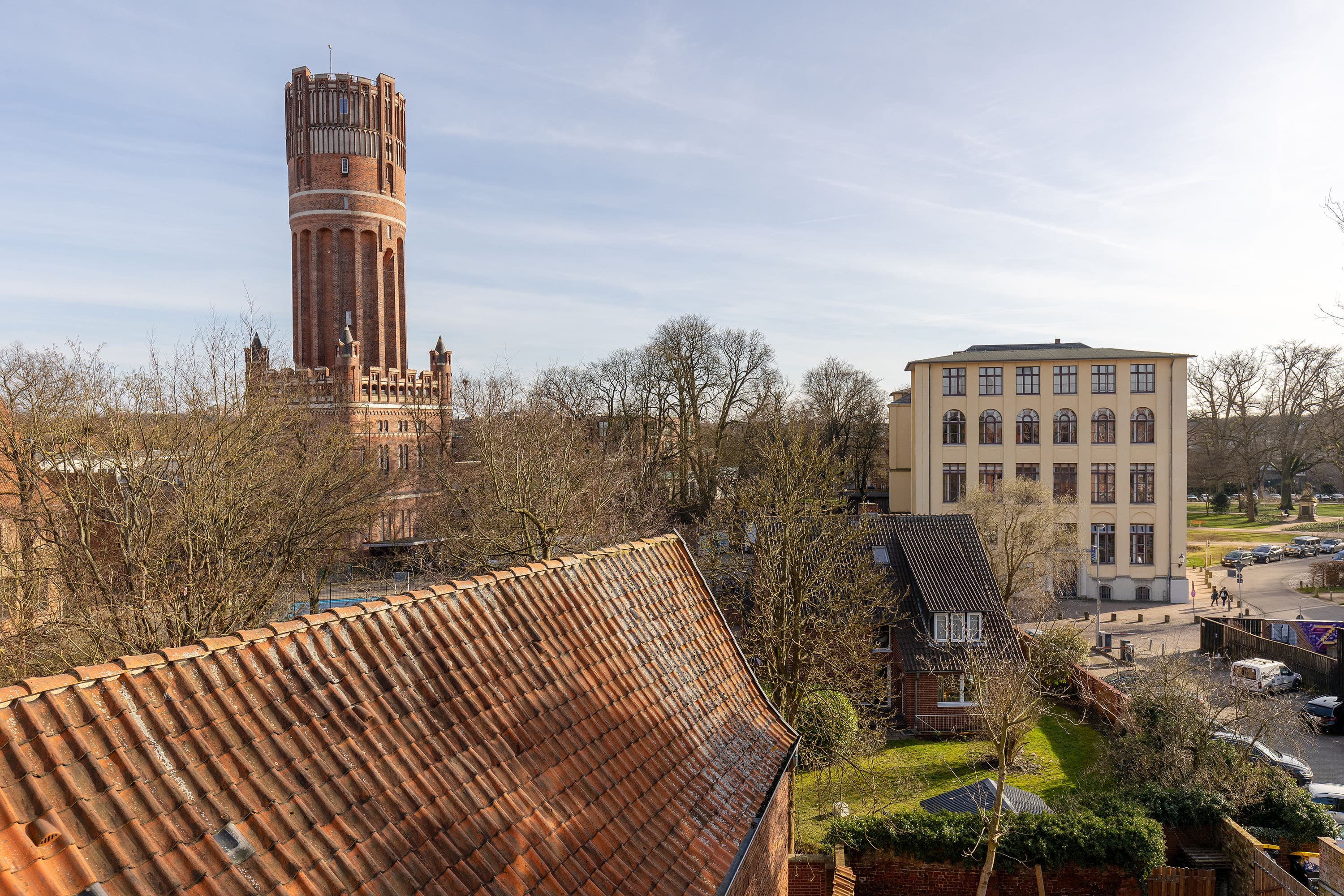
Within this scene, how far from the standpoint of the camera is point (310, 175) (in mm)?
49031

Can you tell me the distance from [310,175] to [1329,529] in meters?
73.4

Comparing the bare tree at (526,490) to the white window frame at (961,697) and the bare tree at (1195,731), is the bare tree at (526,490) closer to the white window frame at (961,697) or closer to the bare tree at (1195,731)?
the white window frame at (961,697)

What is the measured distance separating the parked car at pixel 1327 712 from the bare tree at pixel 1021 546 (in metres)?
9.32

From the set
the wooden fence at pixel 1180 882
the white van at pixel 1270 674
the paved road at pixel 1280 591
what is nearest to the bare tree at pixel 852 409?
the paved road at pixel 1280 591

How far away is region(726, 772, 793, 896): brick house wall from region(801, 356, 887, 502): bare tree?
5374 cm

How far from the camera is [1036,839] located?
1384cm

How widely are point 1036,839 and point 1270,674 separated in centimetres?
1740

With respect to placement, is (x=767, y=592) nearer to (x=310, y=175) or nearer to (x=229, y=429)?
(x=229, y=429)

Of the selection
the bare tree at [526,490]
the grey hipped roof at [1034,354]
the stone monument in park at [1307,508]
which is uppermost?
the grey hipped roof at [1034,354]

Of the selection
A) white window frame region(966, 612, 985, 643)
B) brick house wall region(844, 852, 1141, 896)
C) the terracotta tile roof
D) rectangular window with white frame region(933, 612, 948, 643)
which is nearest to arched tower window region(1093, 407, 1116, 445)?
white window frame region(966, 612, 985, 643)

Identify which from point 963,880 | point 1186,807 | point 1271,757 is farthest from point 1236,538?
point 963,880

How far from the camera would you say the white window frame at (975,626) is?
77.7ft

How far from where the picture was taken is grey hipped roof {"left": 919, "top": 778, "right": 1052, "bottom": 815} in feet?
48.5

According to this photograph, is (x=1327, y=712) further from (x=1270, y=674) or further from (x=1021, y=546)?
(x=1021, y=546)
